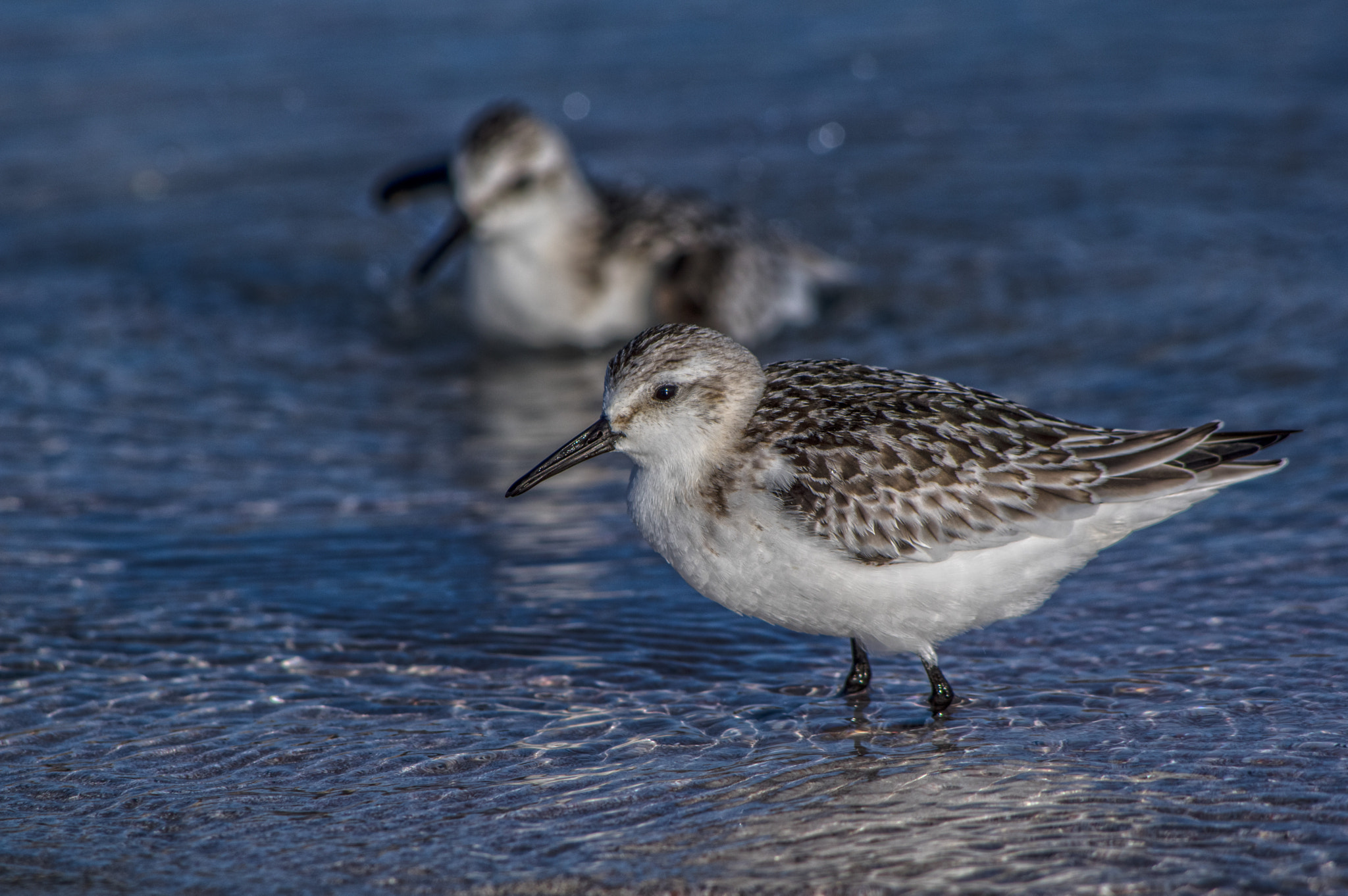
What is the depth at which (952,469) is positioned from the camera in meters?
5.73

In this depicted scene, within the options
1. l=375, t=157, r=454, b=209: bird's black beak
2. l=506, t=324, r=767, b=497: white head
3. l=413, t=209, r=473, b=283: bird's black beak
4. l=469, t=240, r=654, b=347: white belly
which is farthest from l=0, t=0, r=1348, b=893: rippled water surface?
l=506, t=324, r=767, b=497: white head

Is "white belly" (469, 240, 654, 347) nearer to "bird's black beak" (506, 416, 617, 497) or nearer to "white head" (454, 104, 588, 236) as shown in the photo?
"white head" (454, 104, 588, 236)

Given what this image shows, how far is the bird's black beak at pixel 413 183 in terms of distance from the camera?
12242mm

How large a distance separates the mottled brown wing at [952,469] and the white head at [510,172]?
5.97 meters

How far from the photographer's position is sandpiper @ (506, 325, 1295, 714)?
5625mm

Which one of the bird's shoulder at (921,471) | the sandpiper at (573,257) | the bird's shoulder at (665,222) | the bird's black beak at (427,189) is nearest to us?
the bird's shoulder at (921,471)

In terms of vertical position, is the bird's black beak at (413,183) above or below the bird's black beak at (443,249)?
above

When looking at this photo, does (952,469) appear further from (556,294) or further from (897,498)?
(556,294)

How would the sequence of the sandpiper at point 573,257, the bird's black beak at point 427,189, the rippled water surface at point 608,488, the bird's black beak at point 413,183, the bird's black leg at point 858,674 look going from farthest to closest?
1. the bird's black beak at point 413,183
2. the bird's black beak at point 427,189
3. the sandpiper at point 573,257
4. the bird's black leg at point 858,674
5. the rippled water surface at point 608,488

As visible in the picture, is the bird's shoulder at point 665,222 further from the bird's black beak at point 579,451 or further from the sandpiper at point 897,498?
the sandpiper at point 897,498

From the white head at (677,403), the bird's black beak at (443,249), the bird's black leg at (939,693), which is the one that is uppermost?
the bird's black beak at (443,249)

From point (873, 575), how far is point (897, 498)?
28cm

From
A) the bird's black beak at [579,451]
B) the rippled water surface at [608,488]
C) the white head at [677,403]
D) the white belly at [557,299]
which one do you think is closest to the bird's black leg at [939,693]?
the rippled water surface at [608,488]

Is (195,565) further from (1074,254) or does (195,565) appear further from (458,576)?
(1074,254)
